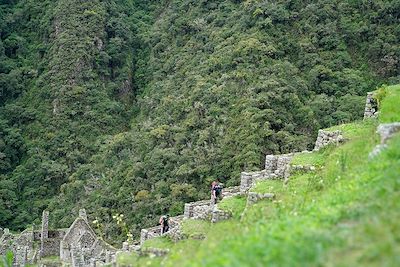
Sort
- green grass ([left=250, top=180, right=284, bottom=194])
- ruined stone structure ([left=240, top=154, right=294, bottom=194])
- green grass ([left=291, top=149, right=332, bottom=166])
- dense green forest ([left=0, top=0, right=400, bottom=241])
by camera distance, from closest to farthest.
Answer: green grass ([left=250, top=180, right=284, bottom=194])
green grass ([left=291, top=149, right=332, bottom=166])
ruined stone structure ([left=240, top=154, right=294, bottom=194])
dense green forest ([left=0, top=0, right=400, bottom=241])

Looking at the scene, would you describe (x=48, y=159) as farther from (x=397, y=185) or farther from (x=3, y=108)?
(x=397, y=185)

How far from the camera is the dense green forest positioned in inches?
2020

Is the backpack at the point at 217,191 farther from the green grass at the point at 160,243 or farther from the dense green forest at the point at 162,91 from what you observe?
the dense green forest at the point at 162,91

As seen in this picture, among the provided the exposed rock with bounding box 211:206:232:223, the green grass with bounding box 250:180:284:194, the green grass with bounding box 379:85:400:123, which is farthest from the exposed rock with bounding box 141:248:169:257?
the green grass with bounding box 379:85:400:123

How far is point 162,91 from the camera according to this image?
7400cm

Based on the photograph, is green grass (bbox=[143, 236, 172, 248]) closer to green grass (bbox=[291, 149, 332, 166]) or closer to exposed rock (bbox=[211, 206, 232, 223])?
exposed rock (bbox=[211, 206, 232, 223])

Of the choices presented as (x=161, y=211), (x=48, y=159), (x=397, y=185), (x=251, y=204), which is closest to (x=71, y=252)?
(x=161, y=211)

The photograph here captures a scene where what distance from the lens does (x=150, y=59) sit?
88.6 m

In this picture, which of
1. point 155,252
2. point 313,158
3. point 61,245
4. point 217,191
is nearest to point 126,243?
point 217,191

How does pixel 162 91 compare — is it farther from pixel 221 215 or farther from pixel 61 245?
pixel 221 215

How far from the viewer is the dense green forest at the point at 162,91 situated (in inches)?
2020

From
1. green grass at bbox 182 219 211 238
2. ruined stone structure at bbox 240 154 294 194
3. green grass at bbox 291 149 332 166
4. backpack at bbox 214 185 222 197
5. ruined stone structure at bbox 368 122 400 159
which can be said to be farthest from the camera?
backpack at bbox 214 185 222 197

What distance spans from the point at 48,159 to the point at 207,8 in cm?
2812

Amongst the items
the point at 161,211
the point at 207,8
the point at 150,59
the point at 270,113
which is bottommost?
the point at 161,211
